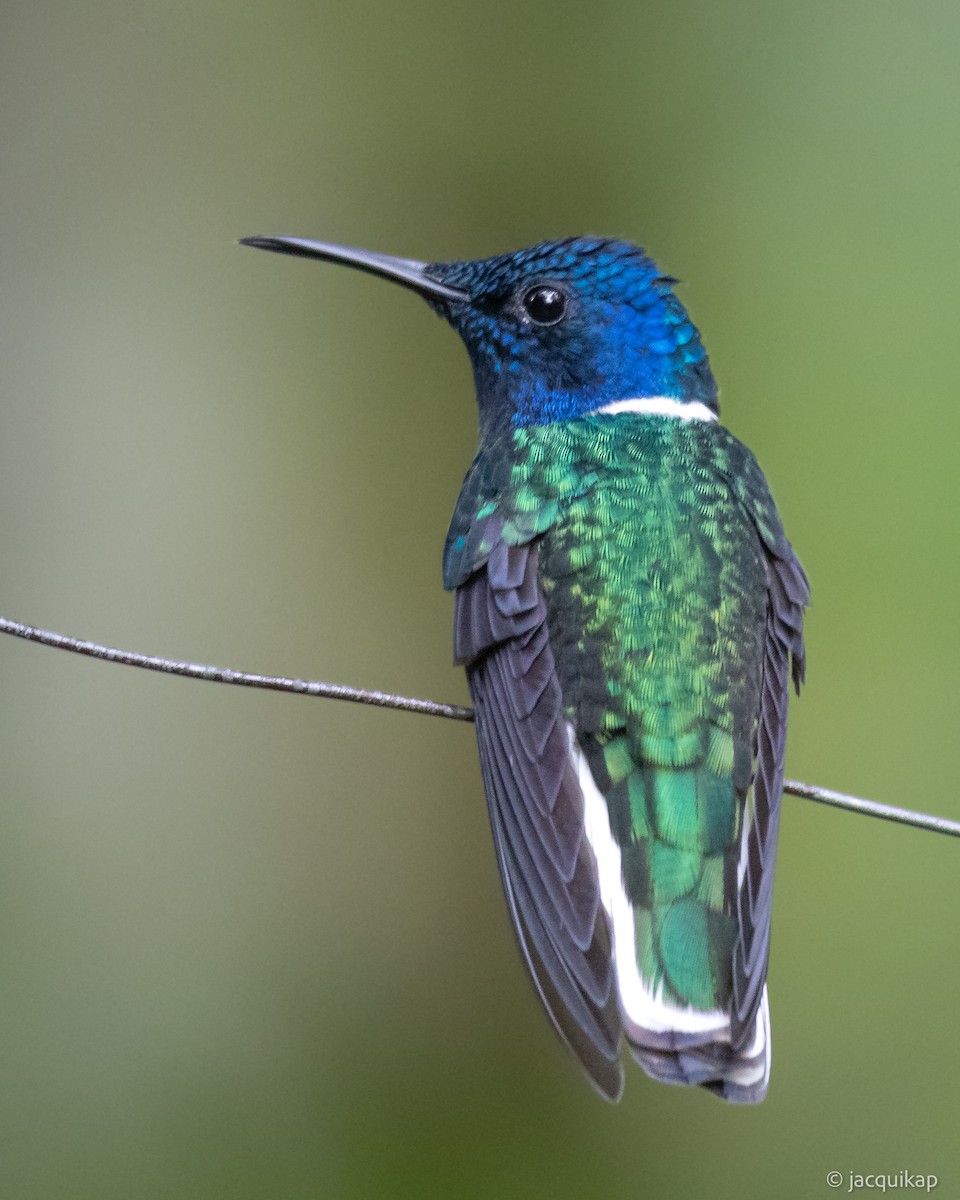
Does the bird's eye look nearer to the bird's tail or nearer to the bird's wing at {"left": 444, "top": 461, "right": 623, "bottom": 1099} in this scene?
the bird's wing at {"left": 444, "top": 461, "right": 623, "bottom": 1099}

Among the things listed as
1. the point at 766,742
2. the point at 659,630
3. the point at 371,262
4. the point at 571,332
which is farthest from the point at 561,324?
the point at 766,742

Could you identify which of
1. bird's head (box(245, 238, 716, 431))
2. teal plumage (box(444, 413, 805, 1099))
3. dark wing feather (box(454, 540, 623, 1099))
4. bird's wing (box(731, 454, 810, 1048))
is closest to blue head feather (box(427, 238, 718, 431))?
bird's head (box(245, 238, 716, 431))

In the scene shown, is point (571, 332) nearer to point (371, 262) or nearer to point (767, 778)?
point (371, 262)

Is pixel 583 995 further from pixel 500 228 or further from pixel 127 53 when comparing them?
pixel 127 53

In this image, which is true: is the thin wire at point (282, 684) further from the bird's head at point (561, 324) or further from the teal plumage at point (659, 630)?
the bird's head at point (561, 324)

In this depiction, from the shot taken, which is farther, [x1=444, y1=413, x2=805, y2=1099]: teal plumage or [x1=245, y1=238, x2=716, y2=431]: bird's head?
[x1=245, y1=238, x2=716, y2=431]: bird's head

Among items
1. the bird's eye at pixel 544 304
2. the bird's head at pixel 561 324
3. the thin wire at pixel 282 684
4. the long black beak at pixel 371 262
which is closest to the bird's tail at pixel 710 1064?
the thin wire at pixel 282 684
